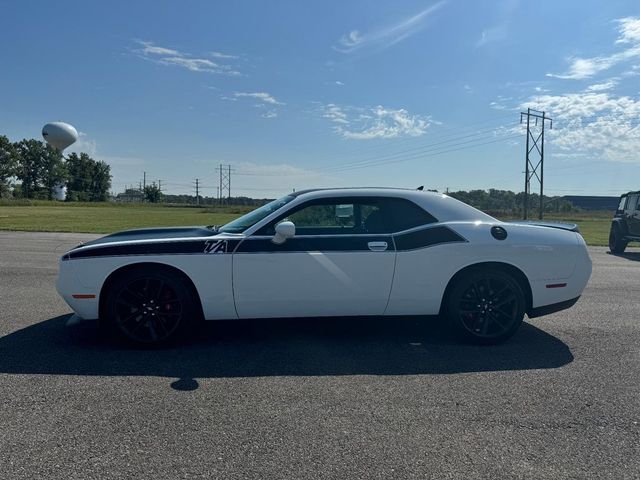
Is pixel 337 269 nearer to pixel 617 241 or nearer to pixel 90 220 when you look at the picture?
pixel 617 241

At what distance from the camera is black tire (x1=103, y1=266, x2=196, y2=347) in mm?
4348

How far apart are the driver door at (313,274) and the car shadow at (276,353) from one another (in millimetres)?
299

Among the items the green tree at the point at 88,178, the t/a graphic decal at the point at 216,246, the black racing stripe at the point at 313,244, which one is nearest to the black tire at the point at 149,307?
the t/a graphic decal at the point at 216,246

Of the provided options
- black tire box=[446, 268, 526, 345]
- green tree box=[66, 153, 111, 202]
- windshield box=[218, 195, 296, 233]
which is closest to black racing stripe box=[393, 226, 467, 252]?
black tire box=[446, 268, 526, 345]

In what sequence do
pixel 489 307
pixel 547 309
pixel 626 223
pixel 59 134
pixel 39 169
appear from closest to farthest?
pixel 489 307 → pixel 547 309 → pixel 626 223 → pixel 59 134 → pixel 39 169

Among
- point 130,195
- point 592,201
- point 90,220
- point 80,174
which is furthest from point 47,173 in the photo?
point 592,201

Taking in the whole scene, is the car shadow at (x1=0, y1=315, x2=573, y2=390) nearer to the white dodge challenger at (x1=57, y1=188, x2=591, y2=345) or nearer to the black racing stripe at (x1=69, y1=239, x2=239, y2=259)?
the white dodge challenger at (x1=57, y1=188, x2=591, y2=345)

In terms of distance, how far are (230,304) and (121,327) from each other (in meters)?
1.00

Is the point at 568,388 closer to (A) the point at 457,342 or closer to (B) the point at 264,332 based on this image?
(A) the point at 457,342

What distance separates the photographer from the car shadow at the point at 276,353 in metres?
3.95

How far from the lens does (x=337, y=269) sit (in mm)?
4438

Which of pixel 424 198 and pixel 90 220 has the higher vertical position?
pixel 424 198

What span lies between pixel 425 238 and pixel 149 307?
262 centimetres

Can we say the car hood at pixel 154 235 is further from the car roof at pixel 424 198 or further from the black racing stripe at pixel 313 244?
the car roof at pixel 424 198
